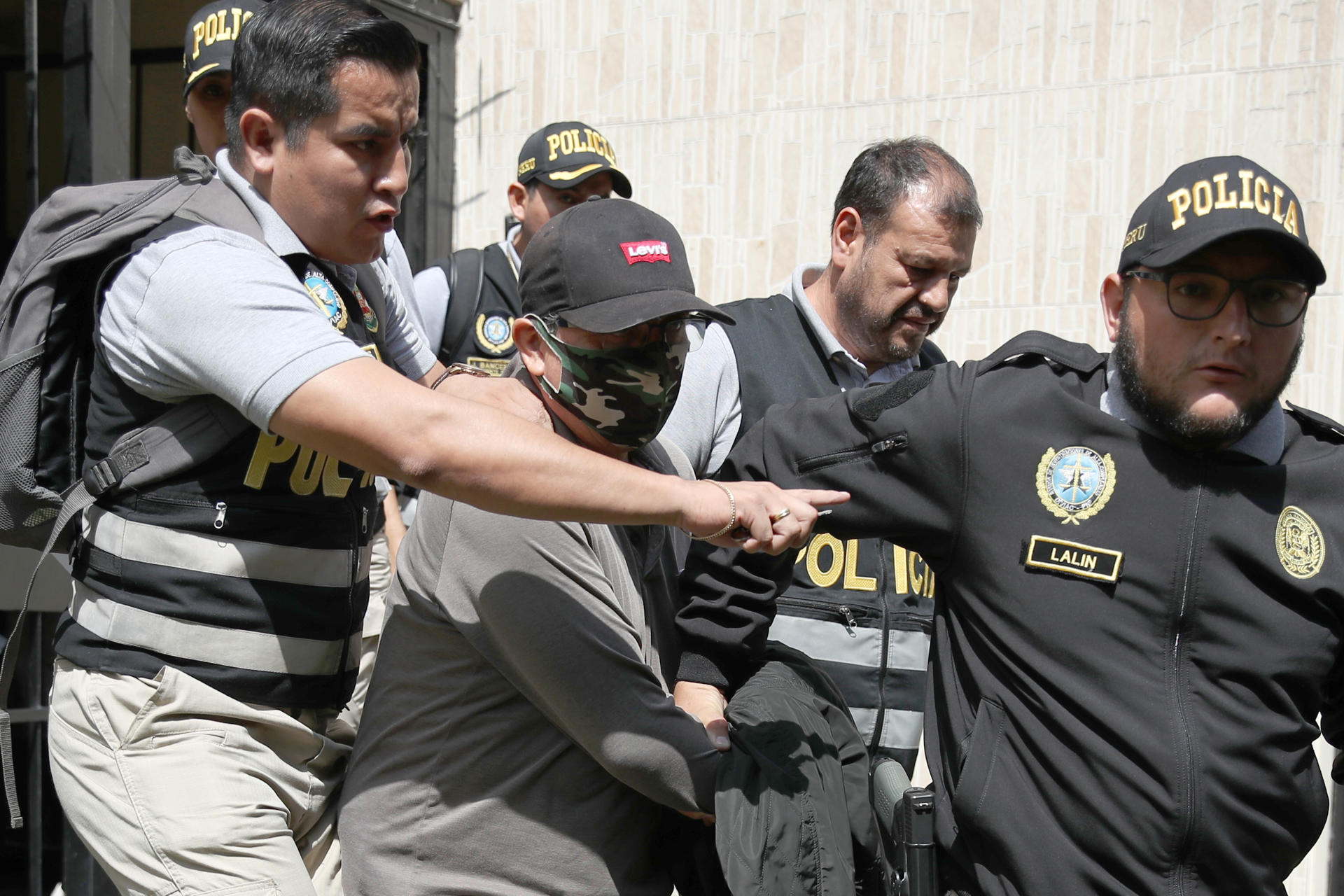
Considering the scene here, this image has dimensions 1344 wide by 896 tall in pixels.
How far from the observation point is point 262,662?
2.31 metres

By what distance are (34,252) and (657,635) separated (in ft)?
4.03

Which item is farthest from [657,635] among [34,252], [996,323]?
[996,323]

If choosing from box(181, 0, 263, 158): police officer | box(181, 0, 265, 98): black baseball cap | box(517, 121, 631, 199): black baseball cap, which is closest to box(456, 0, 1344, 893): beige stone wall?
box(517, 121, 631, 199): black baseball cap

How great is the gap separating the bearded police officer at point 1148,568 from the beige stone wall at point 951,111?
9.93ft

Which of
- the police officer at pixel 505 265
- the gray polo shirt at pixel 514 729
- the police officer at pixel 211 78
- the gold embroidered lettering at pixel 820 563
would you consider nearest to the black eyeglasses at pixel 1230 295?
the gray polo shirt at pixel 514 729

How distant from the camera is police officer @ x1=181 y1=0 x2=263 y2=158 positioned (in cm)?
337

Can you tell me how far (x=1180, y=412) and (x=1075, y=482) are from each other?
194 mm

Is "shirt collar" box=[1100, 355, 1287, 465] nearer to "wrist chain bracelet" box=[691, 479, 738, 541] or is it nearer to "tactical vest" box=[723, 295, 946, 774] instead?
"wrist chain bracelet" box=[691, 479, 738, 541]

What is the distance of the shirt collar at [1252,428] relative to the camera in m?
2.19

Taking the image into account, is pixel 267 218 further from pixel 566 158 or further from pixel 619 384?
pixel 566 158

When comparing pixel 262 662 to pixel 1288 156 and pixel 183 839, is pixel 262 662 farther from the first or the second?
pixel 1288 156

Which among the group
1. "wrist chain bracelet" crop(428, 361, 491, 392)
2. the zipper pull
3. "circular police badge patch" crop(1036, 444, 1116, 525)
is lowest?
"circular police badge patch" crop(1036, 444, 1116, 525)

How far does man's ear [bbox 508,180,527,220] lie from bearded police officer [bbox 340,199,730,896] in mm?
2678

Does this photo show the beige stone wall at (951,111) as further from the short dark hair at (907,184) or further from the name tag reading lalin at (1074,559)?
the name tag reading lalin at (1074,559)
